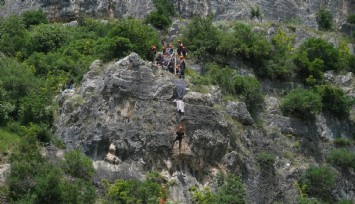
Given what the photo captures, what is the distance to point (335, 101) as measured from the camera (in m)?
33.0

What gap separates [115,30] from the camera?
31.1 metres

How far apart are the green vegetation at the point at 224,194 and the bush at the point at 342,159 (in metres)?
6.17

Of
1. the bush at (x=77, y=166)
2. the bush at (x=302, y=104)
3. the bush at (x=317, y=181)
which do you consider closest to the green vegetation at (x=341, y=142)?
the bush at (x=302, y=104)

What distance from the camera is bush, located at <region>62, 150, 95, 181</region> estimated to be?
23.9m

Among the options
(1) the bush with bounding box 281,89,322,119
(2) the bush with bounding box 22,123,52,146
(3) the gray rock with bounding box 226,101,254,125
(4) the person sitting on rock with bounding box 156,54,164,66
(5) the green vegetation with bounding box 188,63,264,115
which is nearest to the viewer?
(2) the bush with bounding box 22,123,52,146

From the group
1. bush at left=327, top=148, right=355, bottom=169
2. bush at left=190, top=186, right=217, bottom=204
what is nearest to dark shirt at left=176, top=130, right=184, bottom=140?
bush at left=190, top=186, right=217, bottom=204

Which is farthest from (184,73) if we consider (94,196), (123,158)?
(94,196)

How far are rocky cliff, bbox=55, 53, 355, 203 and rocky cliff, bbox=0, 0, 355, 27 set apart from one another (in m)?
10.0

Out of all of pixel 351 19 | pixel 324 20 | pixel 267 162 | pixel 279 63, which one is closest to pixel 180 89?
pixel 267 162

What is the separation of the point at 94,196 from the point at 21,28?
50.1ft

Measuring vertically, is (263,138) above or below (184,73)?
below

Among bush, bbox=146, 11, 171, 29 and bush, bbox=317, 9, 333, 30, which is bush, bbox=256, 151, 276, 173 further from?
bush, bbox=317, 9, 333, 30

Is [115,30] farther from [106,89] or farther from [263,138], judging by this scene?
[263,138]

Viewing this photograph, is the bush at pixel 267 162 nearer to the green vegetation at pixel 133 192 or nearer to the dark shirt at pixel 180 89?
the dark shirt at pixel 180 89
